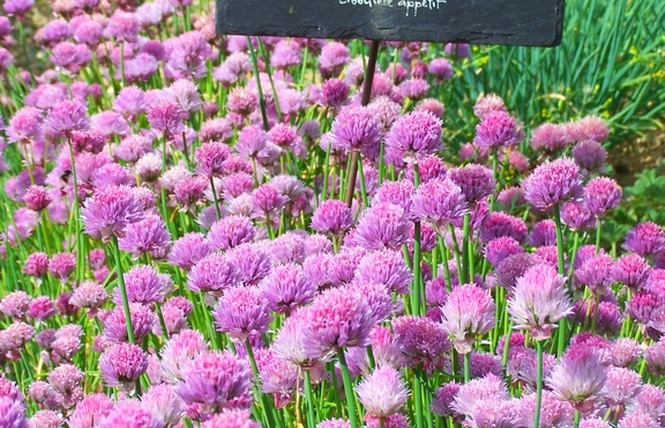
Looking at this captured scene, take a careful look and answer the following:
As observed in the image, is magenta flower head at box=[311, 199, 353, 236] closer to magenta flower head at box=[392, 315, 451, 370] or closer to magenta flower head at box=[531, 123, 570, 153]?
magenta flower head at box=[392, 315, 451, 370]

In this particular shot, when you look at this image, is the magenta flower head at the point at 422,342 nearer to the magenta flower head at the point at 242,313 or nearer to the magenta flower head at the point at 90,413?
the magenta flower head at the point at 242,313

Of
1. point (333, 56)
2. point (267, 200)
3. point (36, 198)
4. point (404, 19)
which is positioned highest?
point (404, 19)

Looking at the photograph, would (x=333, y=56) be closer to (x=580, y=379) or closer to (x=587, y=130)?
(x=587, y=130)

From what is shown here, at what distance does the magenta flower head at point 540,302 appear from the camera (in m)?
1.15

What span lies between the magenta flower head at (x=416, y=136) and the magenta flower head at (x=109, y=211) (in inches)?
16.6

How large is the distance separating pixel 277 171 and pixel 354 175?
0.39 metres

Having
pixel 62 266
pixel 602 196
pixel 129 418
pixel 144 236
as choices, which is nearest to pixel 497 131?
pixel 602 196

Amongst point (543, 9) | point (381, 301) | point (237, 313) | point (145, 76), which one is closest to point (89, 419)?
point (237, 313)

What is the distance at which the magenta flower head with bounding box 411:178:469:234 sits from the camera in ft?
4.61

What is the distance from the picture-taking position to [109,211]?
1.45 meters

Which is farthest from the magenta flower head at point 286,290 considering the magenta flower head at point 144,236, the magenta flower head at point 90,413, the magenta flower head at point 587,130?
the magenta flower head at point 587,130

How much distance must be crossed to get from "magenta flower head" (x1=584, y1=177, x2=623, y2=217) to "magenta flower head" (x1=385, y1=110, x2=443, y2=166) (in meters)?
0.33

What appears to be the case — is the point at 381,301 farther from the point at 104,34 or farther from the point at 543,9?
the point at 104,34

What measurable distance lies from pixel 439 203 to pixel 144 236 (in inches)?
19.9
